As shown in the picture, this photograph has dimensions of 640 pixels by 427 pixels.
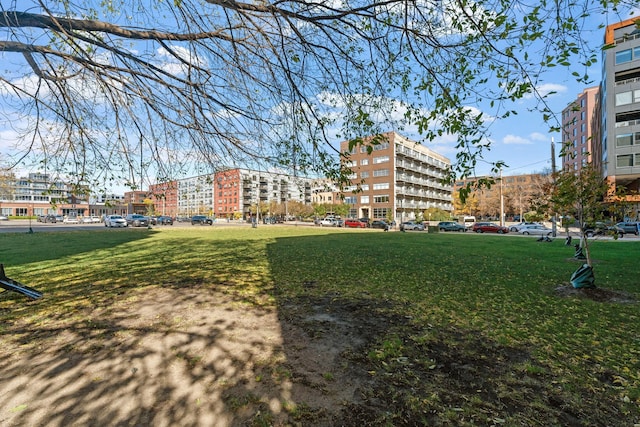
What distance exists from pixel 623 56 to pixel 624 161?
1319 cm

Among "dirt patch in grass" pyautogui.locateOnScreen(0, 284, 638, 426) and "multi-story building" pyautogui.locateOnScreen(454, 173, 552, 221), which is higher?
"multi-story building" pyautogui.locateOnScreen(454, 173, 552, 221)

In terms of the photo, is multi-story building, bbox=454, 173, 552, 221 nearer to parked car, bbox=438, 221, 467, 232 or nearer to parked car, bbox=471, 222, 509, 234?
parked car, bbox=438, 221, 467, 232

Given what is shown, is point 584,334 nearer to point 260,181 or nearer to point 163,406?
point 163,406

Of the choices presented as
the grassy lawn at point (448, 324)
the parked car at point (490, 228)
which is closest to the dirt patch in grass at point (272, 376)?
the grassy lawn at point (448, 324)

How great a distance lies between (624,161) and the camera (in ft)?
125

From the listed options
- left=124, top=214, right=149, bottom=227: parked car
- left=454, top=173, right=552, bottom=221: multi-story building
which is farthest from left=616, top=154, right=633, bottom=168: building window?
left=124, top=214, right=149, bottom=227: parked car

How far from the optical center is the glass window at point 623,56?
3703cm

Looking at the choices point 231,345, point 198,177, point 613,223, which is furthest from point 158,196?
point 613,223

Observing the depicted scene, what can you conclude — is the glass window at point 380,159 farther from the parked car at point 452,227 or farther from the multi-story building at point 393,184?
the parked car at point 452,227

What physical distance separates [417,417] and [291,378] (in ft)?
4.28

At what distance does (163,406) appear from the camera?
107 inches

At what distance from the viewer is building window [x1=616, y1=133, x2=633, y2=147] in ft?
124

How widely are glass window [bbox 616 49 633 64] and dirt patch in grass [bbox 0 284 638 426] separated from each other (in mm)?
53270

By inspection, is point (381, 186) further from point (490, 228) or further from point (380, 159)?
point (490, 228)
